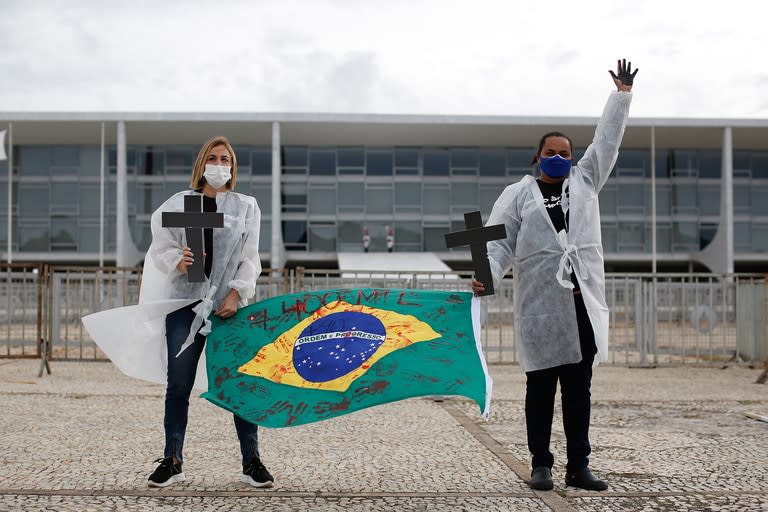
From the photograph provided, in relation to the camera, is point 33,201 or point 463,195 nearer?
point 33,201

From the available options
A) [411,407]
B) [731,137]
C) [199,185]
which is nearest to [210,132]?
[731,137]

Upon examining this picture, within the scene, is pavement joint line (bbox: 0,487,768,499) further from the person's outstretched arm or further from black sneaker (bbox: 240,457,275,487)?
the person's outstretched arm

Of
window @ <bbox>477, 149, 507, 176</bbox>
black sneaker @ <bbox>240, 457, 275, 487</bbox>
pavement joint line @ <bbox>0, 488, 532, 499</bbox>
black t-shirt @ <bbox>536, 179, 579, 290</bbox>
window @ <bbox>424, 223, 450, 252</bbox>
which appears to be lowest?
pavement joint line @ <bbox>0, 488, 532, 499</bbox>

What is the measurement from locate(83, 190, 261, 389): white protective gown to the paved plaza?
679mm

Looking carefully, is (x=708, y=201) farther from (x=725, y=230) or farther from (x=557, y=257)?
(x=557, y=257)

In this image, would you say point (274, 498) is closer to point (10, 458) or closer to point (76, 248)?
point (10, 458)

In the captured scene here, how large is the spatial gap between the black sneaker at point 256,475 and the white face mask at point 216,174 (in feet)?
4.88

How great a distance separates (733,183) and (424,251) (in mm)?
16392

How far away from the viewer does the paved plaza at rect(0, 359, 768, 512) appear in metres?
4.21

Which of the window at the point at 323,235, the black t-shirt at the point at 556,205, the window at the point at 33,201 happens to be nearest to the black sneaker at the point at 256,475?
the black t-shirt at the point at 556,205

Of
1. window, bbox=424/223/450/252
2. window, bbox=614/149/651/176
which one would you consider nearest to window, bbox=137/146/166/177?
window, bbox=424/223/450/252

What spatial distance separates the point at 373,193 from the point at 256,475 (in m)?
39.3

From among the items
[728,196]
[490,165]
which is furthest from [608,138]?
[728,196]

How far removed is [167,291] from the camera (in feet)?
15.1
